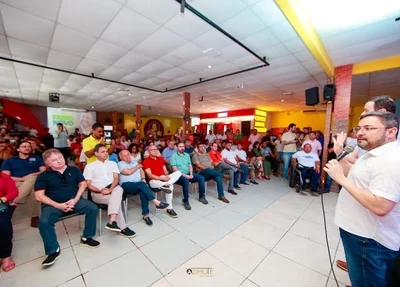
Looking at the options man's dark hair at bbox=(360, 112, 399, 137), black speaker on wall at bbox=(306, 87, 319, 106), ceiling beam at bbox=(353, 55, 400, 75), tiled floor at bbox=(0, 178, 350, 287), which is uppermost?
ceiling beam at bbox=(353, 55, 400, 75)

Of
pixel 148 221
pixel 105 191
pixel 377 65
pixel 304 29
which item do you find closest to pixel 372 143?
pixel 304 29

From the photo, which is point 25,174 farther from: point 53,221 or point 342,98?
point 342,98

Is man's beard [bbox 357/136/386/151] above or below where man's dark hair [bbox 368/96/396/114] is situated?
below

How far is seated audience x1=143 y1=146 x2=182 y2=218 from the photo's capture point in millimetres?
2688

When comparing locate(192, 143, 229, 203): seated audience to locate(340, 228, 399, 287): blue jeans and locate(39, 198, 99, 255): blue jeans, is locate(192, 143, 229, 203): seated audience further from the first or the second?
locate(340, 228, 399, 287): blue jeans

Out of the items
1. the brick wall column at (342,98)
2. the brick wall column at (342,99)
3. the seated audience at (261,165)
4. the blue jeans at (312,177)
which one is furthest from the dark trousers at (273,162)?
the brick wall column at (342,98)

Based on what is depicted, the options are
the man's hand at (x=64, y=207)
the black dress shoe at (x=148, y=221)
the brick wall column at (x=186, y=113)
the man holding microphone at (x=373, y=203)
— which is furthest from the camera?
the brick wall column at (x=186, y=113)

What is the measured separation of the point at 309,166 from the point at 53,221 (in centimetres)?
454

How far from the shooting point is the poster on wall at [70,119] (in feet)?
36.1

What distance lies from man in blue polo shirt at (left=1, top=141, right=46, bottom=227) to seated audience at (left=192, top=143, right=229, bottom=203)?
261 cm

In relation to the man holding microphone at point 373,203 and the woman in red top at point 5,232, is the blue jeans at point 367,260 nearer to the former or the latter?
the man holding microphone at point 373,203

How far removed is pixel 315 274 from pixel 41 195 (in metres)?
2.92

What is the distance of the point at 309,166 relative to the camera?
3.78m

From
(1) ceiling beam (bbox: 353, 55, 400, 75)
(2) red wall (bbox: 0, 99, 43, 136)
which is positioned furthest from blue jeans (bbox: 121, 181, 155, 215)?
(2) red wall (bbox: 0, 99, 43, 136)
